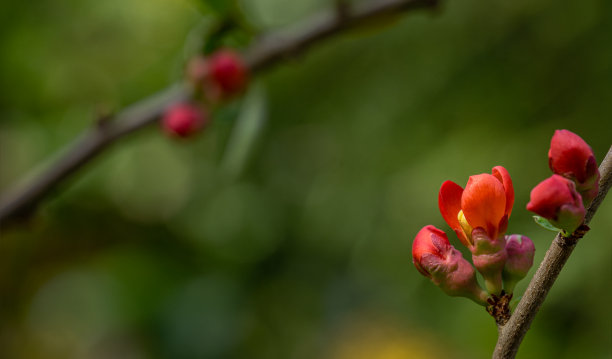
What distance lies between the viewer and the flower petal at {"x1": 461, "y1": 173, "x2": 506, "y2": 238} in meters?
0.33

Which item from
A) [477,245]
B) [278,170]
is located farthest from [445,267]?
[278,170]

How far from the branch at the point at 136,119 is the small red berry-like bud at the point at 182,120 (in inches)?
1.5

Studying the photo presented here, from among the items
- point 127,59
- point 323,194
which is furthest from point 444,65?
point 127,59

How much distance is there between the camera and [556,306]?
865mm

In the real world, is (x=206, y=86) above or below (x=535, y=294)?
above

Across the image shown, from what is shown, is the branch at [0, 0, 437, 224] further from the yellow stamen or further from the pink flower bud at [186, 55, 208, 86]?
the yellow stamen

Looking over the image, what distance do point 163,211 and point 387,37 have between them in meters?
0.71

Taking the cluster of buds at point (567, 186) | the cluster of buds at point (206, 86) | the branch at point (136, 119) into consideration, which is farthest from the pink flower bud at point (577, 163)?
the cluster of buds at point (206, 86)

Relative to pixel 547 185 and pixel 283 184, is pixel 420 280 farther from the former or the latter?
pixel 547 185

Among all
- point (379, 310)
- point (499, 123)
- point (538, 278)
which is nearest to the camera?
point (538, 278)

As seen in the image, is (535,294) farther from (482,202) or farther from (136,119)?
(136,119)

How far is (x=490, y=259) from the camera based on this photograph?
0.35 meters

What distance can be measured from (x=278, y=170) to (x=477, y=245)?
127 cm

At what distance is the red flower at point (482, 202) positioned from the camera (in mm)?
330
